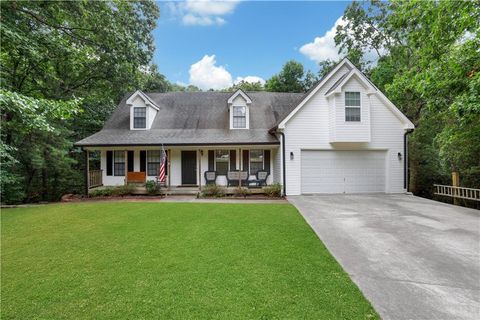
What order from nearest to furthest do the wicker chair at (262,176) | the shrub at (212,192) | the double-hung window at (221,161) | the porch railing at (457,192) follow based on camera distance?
the porch railing at (457,192) → the shrub at (212,192) → the wicker chair at (262,176) → the double-hung window at (221,161)

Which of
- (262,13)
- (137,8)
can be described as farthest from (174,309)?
(137,8)

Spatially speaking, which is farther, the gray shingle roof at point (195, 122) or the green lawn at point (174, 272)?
the gray shingle roof at point (195, 122)

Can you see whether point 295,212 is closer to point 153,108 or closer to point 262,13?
point 153,108

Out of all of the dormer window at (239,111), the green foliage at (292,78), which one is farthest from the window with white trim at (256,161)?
the green foliage at (292,78)

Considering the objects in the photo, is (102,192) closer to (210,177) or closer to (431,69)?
A: (210,177)

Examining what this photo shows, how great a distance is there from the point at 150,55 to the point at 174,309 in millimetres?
19379

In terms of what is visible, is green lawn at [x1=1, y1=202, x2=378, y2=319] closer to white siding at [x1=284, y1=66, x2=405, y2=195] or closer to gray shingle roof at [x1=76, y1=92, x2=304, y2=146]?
white siding at [x1=284, y1=66, x2=405, y2=195]

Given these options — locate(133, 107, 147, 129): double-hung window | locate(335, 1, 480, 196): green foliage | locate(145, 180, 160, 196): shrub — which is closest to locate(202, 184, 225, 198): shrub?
locate(145, 180, 160, 196): shrub

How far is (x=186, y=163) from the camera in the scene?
1315cm

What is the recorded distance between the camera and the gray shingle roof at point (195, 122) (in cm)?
1199

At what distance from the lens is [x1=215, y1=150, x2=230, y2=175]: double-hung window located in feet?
42.9

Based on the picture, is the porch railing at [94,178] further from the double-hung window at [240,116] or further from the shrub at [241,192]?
the double-hung window at [240,116]

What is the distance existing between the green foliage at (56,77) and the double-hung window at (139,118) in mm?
1743

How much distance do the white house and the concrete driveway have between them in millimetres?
3166
